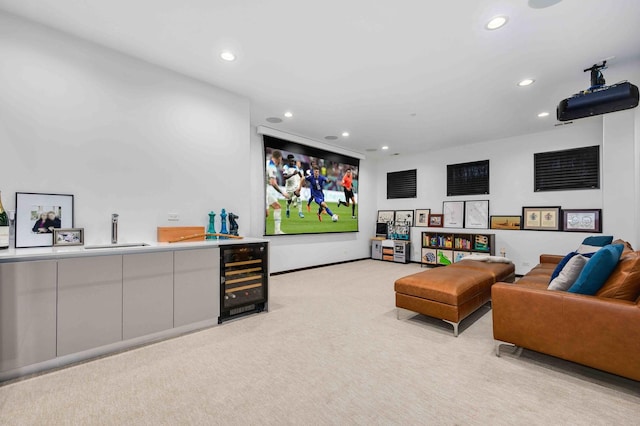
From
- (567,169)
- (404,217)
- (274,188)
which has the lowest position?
(404,217)

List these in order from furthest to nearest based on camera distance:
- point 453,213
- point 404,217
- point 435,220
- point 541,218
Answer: point 404,217 → point 435,220 → point 453,213 → point 541,218

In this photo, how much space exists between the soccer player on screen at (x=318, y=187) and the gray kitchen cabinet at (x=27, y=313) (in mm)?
4604

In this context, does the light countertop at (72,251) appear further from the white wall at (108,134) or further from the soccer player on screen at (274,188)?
the soccer player on screen at (274,188)

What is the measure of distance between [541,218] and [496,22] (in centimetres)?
457

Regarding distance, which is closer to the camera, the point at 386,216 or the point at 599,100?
the point at 599,100

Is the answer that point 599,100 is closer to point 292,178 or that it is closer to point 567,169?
A: point 567,169

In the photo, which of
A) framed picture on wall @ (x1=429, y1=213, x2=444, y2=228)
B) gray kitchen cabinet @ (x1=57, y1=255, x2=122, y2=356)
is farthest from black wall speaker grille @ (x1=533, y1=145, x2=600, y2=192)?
gray kitchen cabinet @ (x1=57, y1=255, x2=122, y2=356)

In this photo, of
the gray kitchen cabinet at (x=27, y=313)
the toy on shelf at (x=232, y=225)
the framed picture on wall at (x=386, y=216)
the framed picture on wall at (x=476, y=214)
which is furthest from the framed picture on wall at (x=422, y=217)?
the gray kitchen cabinet at (x=27, y=313)

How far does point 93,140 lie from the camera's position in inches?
112

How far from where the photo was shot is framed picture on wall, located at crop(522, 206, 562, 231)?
5.39m

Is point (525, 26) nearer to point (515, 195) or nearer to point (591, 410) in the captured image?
point (591, 410)

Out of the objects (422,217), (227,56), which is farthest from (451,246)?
(227,56)

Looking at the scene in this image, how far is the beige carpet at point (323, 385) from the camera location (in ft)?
5.71

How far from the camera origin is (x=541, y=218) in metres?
5.56
